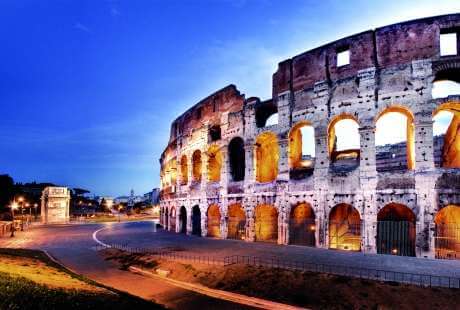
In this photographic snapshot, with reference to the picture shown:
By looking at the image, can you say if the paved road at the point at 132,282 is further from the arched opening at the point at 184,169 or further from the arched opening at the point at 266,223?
the arched opening at the point at 184,169

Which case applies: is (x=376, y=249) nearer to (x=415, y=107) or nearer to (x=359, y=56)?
(x=415, y=107)

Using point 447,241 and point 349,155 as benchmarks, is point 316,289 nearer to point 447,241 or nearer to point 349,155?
point 447,241

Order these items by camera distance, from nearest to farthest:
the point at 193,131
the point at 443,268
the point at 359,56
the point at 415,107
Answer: the point at 443,268
the point at 415,107
the point at 359,56
the point at 193,131

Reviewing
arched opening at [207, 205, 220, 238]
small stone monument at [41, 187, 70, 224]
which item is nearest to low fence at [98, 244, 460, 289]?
arched opening at [207, 205, 220, 238]

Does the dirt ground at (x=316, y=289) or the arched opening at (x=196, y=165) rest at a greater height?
the arched opening at (x=196, y=165)

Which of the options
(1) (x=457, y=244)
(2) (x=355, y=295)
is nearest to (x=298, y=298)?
(2) (x=355, y=295)

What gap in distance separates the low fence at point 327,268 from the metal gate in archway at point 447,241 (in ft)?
14.9

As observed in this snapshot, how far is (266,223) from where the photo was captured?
21.2 meters

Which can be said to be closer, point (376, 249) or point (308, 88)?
point (376, 249)

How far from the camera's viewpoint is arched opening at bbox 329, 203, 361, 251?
17922 millimetres

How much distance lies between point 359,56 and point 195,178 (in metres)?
16.3

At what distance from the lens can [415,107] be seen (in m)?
15.5

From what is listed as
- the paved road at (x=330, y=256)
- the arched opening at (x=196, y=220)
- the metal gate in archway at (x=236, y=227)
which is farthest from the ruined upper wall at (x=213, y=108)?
the paved road at (x=330, y=256)

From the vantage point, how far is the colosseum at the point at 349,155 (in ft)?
49.9
